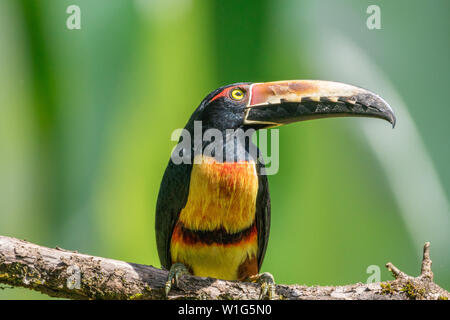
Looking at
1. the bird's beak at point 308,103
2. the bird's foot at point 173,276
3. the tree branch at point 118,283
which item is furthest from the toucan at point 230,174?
the tree branch at point 118,283

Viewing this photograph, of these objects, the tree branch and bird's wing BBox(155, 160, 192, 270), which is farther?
bird's wing BBox(155, 160, 192, 270)

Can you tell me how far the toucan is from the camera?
360 centimetres

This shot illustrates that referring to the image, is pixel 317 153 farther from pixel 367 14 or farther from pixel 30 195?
pixel 30 195

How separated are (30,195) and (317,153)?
4010 millimetres

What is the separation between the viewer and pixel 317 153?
21.0 ft

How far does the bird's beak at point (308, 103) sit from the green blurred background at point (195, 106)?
8.55ft

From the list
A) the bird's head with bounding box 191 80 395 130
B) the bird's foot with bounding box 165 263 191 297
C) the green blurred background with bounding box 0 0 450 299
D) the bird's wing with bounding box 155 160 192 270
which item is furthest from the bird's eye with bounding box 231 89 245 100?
the green blurred background with bounding box 0 0 450 299

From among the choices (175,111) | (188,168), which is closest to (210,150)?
(188,168)

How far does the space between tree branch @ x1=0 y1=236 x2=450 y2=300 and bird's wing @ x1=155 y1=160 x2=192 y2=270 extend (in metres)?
0.64

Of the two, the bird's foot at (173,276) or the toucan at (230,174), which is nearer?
the bird's foot at (173,276)

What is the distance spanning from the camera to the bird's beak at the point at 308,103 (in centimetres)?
357

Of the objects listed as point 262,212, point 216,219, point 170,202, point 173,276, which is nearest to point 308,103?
point 262,212

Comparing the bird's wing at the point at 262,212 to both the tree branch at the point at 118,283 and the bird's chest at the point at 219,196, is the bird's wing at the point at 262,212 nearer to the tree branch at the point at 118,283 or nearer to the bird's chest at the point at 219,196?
the bird's chest at the point at 219,196

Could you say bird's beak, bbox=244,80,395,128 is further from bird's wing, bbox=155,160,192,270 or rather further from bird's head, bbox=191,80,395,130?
bird's wing, bbox=155,160,192,270
